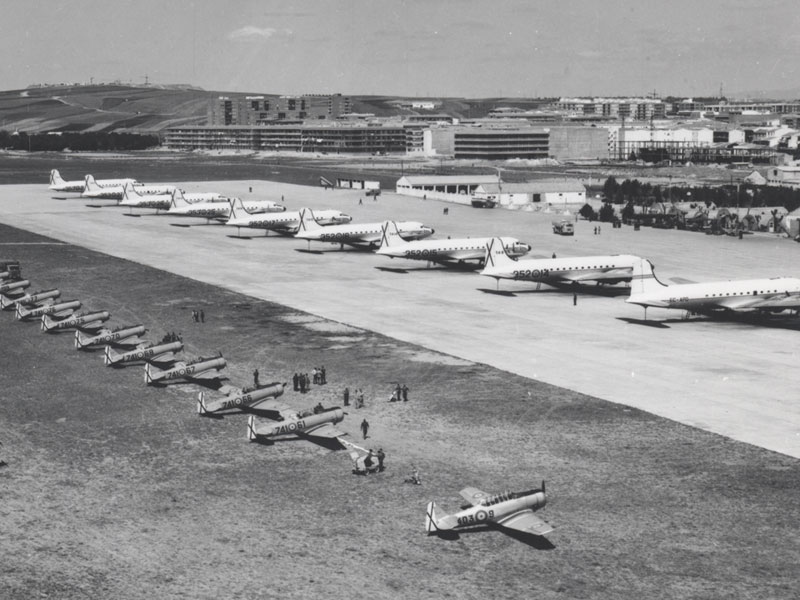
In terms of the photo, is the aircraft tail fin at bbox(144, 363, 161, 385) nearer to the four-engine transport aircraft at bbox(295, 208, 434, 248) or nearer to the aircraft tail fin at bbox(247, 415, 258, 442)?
the aircraft tail fin at bbox(247, 415, 258, 442)

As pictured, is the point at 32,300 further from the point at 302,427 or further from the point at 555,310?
the point at 302,427

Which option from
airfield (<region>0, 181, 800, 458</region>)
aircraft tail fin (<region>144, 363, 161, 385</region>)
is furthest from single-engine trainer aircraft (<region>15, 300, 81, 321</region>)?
aircraft tail fin (<region>144, 363, 161, 385</region>)

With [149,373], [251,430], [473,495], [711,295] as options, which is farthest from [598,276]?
[473,495]

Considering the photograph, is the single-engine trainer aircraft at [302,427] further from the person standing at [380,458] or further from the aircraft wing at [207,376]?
the aircraft wing at [207,376]

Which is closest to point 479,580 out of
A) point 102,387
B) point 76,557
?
point 76,557

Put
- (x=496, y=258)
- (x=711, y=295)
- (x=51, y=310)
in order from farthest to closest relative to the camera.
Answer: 1. (x=496, y=258)
2. (x=51, y=310)
3. (x=711, y=295)
